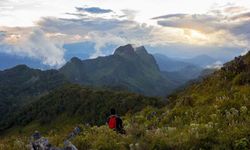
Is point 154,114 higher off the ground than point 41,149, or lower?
lower

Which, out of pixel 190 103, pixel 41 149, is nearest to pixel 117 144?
pixel 41 149

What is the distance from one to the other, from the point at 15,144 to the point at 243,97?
12.7 meters

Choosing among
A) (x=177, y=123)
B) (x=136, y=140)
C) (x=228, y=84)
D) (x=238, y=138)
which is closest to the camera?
(x=238, y=138)

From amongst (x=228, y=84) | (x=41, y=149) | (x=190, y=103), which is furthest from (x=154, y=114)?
(x=41, y=149)

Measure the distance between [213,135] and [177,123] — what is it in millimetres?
6326

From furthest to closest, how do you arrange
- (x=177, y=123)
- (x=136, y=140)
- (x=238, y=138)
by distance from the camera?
1. (x=177, y=123)
2. (x=136, y=140)
3. (x=238, y=138)

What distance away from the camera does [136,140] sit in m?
16.0

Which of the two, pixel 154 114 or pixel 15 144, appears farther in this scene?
pixel 154 114

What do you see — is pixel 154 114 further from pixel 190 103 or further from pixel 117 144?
pixel 117 144

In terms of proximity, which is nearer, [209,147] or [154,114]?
[209,147]

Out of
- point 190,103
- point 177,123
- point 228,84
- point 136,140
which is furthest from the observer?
point 228,84

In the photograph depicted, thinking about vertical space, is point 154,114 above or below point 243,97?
below

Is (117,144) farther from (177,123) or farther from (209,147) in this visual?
(177,123)

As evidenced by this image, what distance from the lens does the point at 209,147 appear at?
14562 millimetres
